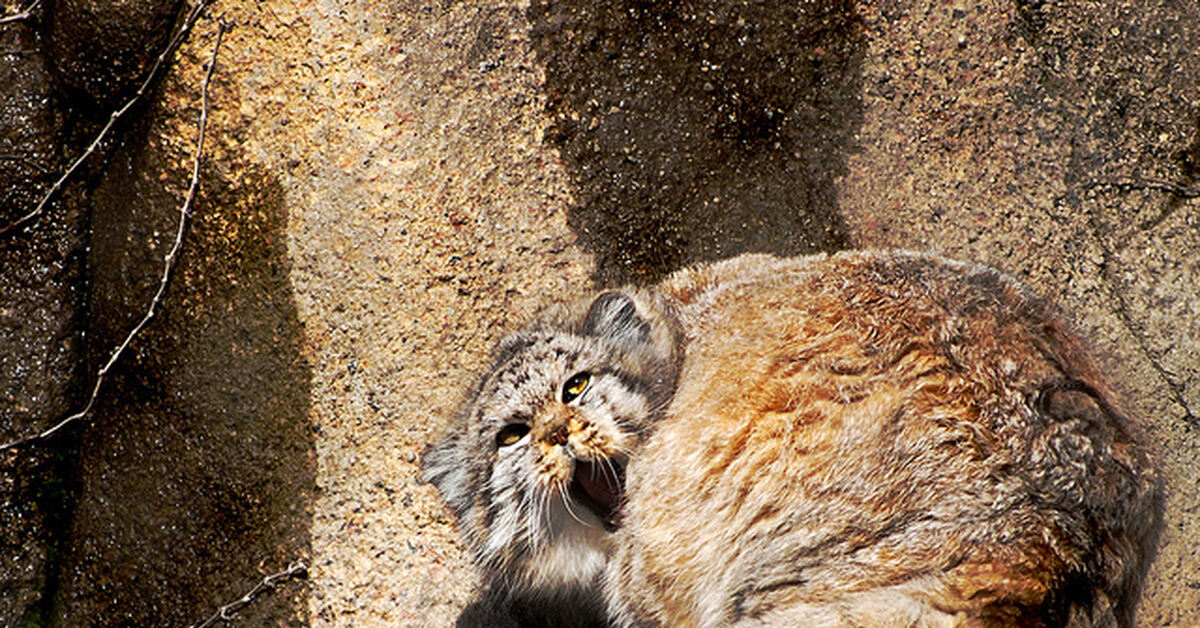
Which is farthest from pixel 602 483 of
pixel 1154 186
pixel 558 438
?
pixel 1154 186

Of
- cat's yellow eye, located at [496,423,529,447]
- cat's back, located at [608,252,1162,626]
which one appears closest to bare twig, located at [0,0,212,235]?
cat's yellow eye, located at [496,423,529,447]

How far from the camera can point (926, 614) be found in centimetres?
208

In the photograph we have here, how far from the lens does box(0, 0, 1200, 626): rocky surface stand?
3104 mm

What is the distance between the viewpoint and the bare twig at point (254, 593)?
3117 mm

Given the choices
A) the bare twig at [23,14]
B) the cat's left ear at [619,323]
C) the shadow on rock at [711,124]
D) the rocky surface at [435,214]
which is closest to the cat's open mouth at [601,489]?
the cat's left ear at [619,323]

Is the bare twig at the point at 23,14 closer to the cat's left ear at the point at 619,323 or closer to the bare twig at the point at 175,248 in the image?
the bare twig at the point at 175,248

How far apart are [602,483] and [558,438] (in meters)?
0.26

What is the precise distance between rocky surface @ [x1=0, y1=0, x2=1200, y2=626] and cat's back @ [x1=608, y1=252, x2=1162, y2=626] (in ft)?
1.96

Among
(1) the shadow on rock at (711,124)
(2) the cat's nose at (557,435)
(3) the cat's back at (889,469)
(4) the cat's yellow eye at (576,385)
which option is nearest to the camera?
(3) the cat's back at (889,469)

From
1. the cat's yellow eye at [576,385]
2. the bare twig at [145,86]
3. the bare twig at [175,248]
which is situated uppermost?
the bare twig at [145,86]

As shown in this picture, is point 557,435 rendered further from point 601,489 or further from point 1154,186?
point 1154,186

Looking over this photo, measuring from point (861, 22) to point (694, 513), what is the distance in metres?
1.86

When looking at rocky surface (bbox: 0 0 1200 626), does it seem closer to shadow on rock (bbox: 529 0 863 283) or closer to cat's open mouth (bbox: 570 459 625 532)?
shadow on rock (bbox: 529 0 863 283)

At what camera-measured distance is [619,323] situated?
284 cm
